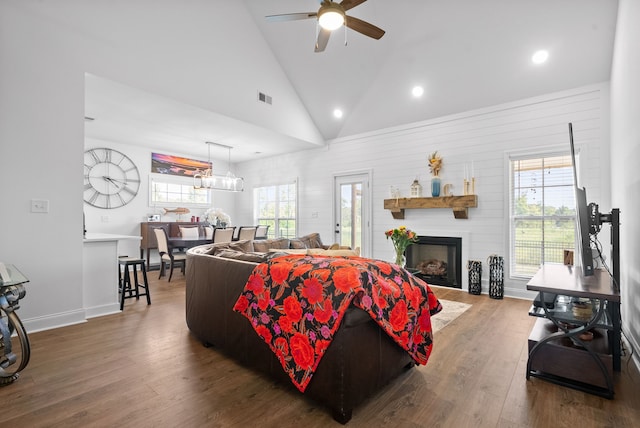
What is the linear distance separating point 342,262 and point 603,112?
439cm

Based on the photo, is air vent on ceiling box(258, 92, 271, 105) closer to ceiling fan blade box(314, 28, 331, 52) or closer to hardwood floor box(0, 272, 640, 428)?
ceiling fan blade box(314, 28, 331, 52)

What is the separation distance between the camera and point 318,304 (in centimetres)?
186

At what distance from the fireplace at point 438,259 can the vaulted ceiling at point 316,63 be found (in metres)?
2.15

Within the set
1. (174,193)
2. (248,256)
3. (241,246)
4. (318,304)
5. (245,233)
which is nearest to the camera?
(318,304)

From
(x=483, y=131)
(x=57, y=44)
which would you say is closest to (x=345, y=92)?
(x=483, y=131)

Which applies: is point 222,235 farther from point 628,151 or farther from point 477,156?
point 628,151

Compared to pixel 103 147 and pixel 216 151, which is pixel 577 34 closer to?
pixel 216 151

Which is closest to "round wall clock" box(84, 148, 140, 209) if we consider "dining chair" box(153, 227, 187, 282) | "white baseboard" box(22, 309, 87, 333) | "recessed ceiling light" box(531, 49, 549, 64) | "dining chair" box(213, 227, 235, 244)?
"dining chair" box(153, 227, 187, 282)

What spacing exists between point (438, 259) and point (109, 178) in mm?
6663

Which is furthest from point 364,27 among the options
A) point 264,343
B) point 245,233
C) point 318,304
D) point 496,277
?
point 245,233

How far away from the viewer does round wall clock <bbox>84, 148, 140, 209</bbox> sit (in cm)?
653

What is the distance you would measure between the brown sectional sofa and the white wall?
6.63ft

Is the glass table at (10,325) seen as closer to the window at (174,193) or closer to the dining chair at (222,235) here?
the dining chair at (222,235)

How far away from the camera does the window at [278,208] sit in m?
7.94
